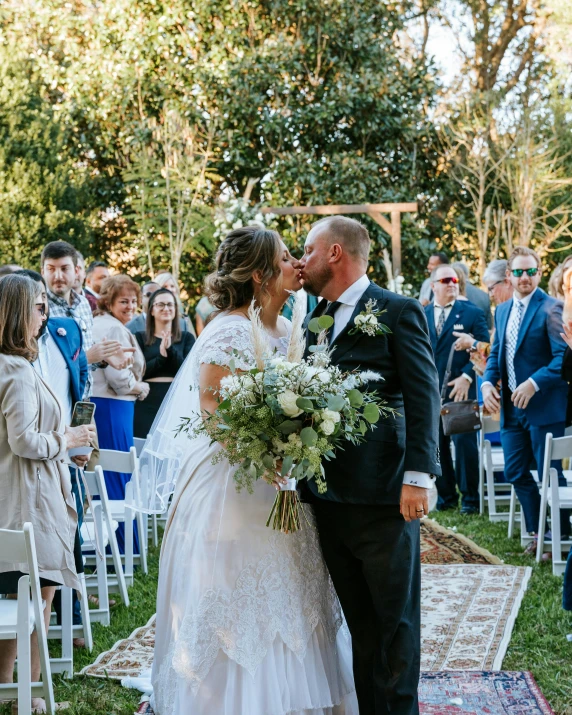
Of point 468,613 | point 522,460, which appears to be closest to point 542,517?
point 522,460

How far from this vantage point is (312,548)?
3.77m

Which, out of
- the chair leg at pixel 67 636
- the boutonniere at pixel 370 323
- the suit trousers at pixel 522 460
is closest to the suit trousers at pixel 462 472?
the suit trousers at pixel 522 460

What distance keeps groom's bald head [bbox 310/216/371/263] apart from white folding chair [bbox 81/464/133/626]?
250cm

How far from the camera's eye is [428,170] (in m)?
19.8

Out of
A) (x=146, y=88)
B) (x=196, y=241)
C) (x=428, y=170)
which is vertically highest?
(x=146, y=88)

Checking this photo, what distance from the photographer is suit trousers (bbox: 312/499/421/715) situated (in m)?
3.53

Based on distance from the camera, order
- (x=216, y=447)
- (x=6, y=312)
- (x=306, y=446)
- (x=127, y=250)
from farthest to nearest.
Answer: (x=127, y=250) → (x=6, y=312) → (x=216, y=447) → (x=306, y=446)

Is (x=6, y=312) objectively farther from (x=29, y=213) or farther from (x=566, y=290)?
(x=29, y=213)

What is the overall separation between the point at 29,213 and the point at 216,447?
14.0m

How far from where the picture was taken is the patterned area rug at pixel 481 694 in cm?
419

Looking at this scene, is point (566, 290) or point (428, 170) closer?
point (566, 290)

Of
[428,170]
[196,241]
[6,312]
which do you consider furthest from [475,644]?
[428,170]

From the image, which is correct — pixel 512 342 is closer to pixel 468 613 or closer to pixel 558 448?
pixel 558 448

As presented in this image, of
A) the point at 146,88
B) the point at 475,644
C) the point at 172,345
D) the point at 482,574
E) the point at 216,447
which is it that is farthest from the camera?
the point at 146,88
